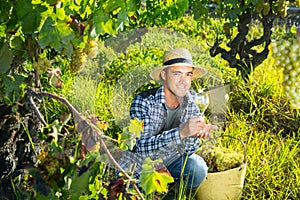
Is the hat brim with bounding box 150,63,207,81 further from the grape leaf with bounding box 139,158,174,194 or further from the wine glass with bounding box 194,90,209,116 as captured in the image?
the grape leaf with bounding box 139,158,174,194

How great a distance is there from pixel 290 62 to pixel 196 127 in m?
1.08

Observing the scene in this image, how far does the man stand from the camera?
2.74 m

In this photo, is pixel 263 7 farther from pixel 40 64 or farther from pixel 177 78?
pixel 40 64

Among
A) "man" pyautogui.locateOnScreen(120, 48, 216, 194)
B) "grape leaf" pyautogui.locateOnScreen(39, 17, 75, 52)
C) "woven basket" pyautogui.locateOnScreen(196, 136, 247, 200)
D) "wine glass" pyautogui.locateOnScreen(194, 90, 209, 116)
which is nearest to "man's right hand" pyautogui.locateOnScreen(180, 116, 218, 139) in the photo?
"man" pyautogui.locateOnScreen(120, 48, 216, 194)

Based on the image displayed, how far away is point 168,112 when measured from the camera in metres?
2.87

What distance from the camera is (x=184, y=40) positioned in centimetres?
371

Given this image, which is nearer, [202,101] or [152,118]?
[152,118]

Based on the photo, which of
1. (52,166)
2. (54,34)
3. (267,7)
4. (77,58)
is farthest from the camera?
(267,7)

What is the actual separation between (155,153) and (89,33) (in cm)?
92

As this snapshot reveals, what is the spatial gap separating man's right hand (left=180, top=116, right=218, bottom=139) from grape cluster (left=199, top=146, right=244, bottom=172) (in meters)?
0.56

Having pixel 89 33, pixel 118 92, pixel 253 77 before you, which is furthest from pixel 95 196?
pixel 253 77

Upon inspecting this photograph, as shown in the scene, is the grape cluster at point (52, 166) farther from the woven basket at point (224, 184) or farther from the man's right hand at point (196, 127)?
the woven basket at point (224, 184)

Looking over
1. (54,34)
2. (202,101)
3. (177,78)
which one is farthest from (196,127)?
(54,34)

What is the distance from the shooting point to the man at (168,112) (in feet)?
9.00
